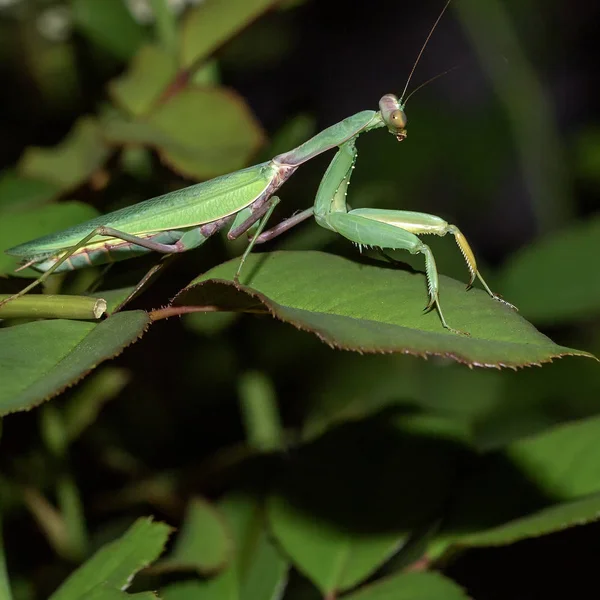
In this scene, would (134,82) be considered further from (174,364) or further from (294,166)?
(174,364)

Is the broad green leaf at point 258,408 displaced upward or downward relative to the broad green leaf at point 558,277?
upward

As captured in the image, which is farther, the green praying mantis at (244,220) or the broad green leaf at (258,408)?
the broad green leaf at (258,408)

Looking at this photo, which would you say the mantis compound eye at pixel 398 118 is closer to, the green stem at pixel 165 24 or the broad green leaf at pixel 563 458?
the green stem at pixel 165 24

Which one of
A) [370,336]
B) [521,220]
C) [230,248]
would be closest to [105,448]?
[230,248]

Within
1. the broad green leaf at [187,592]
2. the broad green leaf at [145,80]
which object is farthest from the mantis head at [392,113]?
the broad green leaf at [187,592]

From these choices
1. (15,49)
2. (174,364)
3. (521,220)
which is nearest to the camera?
(174,364)

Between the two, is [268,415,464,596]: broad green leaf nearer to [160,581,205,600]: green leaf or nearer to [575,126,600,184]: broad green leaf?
[160,581,205,600]: green leaf

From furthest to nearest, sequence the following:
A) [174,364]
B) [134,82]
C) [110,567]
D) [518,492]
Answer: [174,364] → [134,82] → [518,492] → [110,567]

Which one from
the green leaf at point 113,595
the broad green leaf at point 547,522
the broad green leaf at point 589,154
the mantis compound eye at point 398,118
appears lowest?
the broad green leaf at point 589,154
